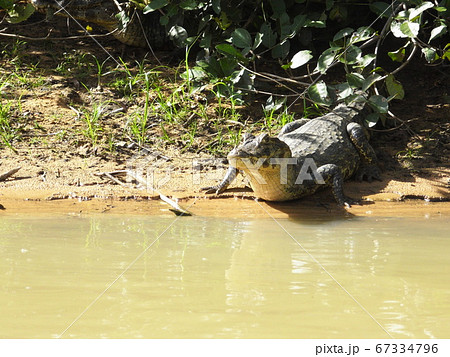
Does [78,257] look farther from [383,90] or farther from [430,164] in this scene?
[383,90]

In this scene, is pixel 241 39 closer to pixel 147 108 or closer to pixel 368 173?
pixel 147 108

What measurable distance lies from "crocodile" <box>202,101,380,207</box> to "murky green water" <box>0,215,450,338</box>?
0.64 m

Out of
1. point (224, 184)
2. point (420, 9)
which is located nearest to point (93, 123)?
point (224, 184)

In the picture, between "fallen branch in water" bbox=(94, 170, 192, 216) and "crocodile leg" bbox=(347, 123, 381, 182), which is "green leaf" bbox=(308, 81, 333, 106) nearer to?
"crocodile leg" bbox=(347, 123, 381, 182)

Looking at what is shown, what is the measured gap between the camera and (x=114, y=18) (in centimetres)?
773

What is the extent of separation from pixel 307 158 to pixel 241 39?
1419 millimetres

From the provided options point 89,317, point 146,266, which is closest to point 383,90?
point 146,266

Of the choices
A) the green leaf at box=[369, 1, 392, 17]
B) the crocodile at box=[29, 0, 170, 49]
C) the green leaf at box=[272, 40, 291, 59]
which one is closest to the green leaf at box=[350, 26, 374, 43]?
the green leaf at box=[369, 1, 392, 17]

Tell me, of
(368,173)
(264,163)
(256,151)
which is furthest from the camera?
(368,173)

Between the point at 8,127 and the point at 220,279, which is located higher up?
the point at 8,127

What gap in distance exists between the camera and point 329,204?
5789 mm

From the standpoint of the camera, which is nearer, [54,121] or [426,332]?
[426,332]

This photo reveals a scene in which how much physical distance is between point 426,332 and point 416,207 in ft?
9.93

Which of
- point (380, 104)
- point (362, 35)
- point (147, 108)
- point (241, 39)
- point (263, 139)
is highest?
point (241, 39)
